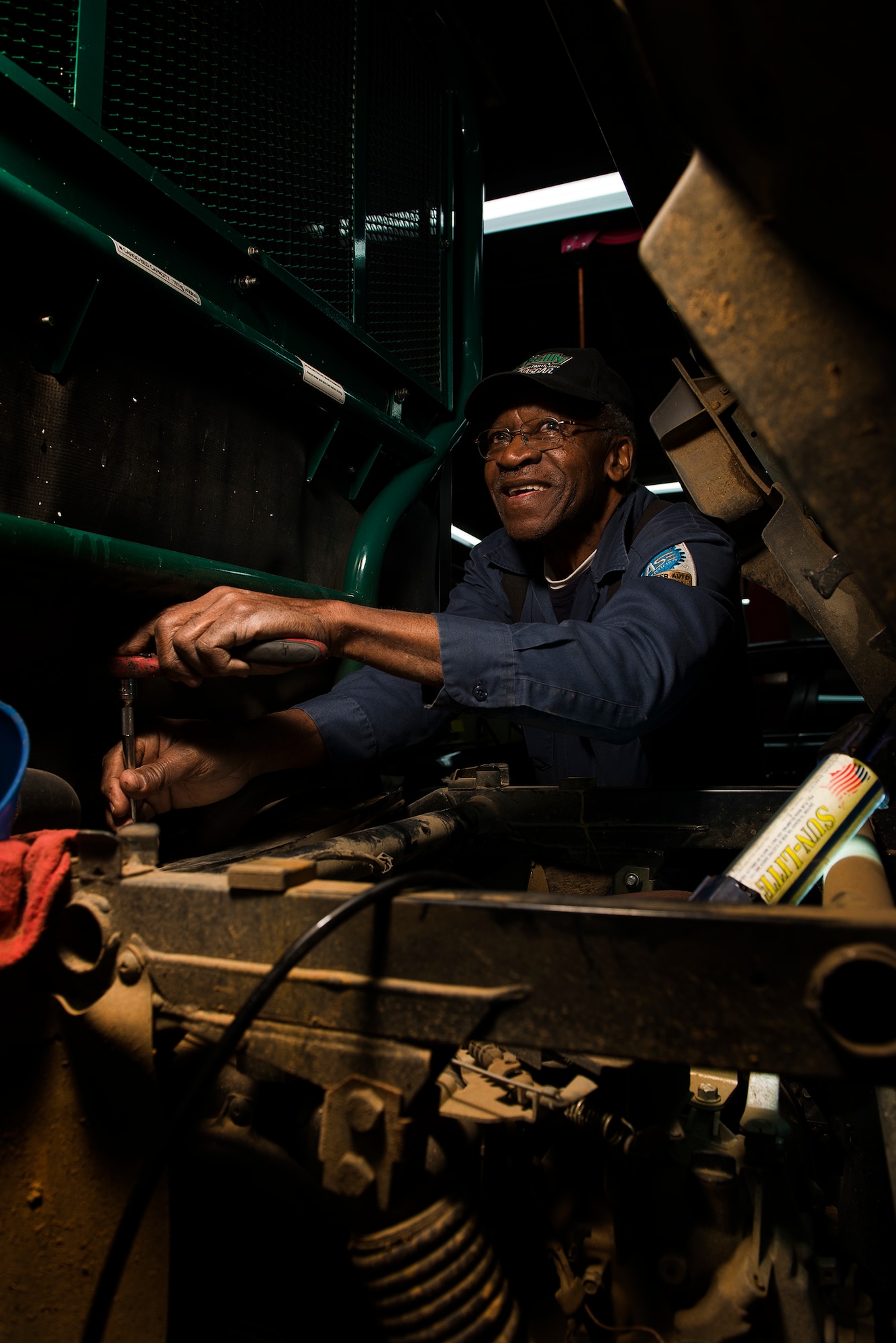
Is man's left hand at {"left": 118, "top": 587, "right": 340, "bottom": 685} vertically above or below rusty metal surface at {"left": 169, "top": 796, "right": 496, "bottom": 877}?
above

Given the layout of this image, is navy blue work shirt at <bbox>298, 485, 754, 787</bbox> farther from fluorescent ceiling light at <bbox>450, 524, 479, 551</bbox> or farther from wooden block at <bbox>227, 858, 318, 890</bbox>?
fluorescent ceiling light at <bbox>450, 524, 479, 551</bbox>

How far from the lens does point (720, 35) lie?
1.57 ft

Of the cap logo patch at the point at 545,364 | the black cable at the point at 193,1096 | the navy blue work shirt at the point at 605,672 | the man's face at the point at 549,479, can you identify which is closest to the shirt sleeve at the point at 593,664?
the navy blue work shirt at the point at 605,672

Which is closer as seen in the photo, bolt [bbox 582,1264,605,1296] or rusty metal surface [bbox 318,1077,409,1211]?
rusty metal surface [bbox 318,1077,409,1211]

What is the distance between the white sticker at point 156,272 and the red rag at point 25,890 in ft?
3.37

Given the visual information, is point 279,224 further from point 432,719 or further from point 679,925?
point 679,925

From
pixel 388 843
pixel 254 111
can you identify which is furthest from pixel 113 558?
pixel 254 111

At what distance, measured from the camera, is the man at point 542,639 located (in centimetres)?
134

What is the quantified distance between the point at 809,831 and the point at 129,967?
0.74 metres

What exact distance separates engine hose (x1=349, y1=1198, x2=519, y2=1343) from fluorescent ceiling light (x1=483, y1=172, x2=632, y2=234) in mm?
3548

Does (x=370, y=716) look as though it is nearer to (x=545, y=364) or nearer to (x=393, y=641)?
(x=393, y=641)

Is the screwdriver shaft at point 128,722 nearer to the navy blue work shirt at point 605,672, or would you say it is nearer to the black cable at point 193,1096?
the navy blue work shirt at point 605,672

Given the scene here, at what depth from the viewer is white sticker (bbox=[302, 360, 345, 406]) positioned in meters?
1.75

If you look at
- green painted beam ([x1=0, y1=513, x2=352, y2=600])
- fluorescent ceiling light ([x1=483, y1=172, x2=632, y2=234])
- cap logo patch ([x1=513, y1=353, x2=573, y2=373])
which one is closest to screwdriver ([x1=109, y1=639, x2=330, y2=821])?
green painted beam ([x1=0, y1=513, x2=352, y2=600])
